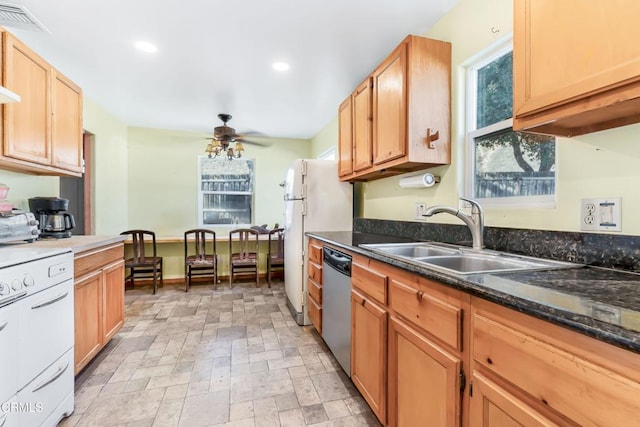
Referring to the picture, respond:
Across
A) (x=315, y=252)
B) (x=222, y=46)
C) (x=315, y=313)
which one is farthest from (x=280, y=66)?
(x=315, y=313)

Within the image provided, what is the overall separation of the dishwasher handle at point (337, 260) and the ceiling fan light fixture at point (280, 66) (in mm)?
1677

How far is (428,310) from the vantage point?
111 centimetres

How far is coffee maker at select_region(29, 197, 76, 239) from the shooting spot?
2.30m

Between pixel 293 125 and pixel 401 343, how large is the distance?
3790 mm

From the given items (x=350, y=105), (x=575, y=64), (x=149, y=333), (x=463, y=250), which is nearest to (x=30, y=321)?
(x=149, y=333)

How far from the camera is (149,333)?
8.96 ft

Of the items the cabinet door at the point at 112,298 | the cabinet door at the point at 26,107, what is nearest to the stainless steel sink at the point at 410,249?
the cabinet door at the point at 112,298

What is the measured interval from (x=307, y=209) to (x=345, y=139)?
31.2 inches

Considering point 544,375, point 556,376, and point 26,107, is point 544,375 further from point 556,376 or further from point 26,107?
point 26,107

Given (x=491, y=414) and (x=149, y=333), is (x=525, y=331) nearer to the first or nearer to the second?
(x=491, y=414)

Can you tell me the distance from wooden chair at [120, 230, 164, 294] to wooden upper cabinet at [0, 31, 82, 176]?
5.18ft

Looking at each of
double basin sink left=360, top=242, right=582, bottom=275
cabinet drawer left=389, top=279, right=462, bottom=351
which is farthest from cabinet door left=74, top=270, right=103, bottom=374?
cabinet drawer left=389, top=279, right=462, bottom=351

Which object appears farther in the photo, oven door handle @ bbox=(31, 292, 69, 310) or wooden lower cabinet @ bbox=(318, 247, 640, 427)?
oven door handle @ bbox=(31, 292, 69, 310)

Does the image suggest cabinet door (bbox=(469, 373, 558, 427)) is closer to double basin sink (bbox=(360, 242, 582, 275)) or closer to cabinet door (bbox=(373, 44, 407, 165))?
double basin sink (bbox=(360, 242, 582, 275))
